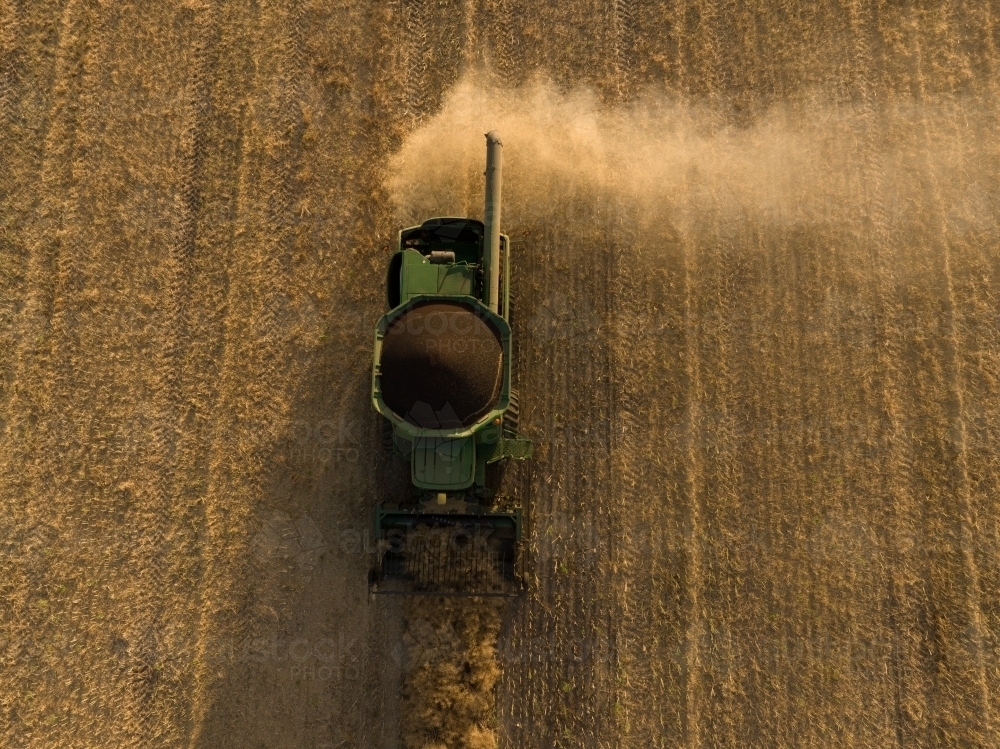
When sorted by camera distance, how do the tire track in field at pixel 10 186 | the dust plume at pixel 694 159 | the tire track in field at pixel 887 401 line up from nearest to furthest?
the tire track in field at pixel 887 401, the tire track in field at pixel 10 186, the dust plume at pixel 694 159

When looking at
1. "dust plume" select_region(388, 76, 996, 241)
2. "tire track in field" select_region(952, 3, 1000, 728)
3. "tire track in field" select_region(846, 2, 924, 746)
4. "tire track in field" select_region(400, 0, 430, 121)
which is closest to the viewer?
"tire track in field" select_region(846, 2, 924, 746)

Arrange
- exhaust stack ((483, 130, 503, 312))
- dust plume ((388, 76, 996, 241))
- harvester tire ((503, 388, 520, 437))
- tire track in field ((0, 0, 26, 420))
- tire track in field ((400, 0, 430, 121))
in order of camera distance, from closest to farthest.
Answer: exhaust stack ((483, 130, 503, 312)) < harvester tire ((503, 388, 520, 437)) < tire track in field ((0, 0, 26, 420)) < dust plume ((388, 76, 996, 241)) < tire track in field ((400, 0, 430, 121))

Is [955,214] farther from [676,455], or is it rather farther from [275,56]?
[275,56]

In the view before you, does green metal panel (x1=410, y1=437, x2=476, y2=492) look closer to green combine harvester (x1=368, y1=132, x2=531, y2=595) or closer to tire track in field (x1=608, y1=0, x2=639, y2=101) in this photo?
green combine harvester (x1=368, y1=132, x2=531, y2=595)

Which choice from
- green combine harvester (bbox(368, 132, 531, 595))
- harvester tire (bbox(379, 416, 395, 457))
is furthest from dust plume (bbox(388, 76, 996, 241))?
harvester tire (bbox(379, 416, 395, 457))

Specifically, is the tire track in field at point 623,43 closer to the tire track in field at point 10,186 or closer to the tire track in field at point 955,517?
the tire track in field at point 955,517

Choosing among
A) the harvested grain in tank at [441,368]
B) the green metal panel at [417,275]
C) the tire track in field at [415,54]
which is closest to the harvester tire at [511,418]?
the harvested grain in tank at [441,368]
